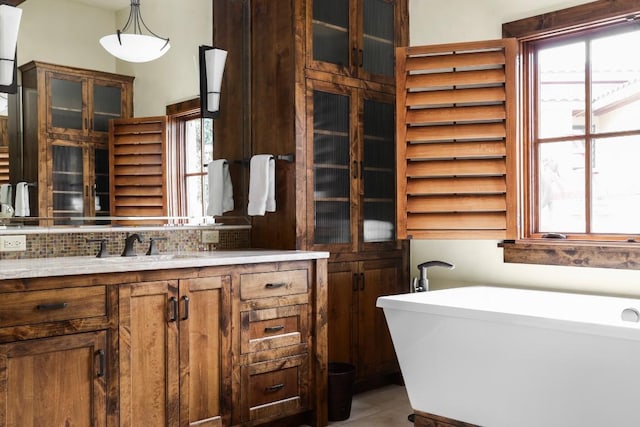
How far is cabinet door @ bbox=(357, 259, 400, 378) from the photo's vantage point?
381 centimetres

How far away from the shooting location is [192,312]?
9.05 ft

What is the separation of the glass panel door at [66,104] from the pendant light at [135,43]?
0.89ft

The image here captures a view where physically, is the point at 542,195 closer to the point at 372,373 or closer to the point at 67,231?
the point at 372,373

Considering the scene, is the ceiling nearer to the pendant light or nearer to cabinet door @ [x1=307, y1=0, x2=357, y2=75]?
the pendant light

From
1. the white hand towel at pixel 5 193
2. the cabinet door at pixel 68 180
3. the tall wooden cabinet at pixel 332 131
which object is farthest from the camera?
the tall wooden cabinet at pixel 332 131

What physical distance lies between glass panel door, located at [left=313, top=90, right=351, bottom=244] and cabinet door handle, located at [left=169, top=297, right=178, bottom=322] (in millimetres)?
1100

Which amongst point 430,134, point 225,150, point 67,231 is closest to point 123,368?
point 67,231

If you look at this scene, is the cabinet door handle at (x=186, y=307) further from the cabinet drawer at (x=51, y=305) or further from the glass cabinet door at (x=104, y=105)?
the glass cabinet door at (x=104, y=105)

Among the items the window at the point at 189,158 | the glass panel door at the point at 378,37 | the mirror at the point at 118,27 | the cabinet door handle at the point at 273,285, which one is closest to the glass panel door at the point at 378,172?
the glass panel door at the point at 378,37

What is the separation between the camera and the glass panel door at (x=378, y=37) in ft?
12.6

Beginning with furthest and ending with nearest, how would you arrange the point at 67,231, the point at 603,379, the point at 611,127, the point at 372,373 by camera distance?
1. the point at 372,373
2. the point at 611,127
3. the point at 67,231
4. the point at 603,379

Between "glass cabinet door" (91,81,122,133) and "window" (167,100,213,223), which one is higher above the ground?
"glass cabinet door" (91,81,122,133)

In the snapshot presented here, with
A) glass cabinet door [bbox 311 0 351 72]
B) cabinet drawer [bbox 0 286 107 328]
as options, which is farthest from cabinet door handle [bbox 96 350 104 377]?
glass cabinet door [bbox 311 0 351 72]

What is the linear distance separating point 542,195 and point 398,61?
1.15 meters
